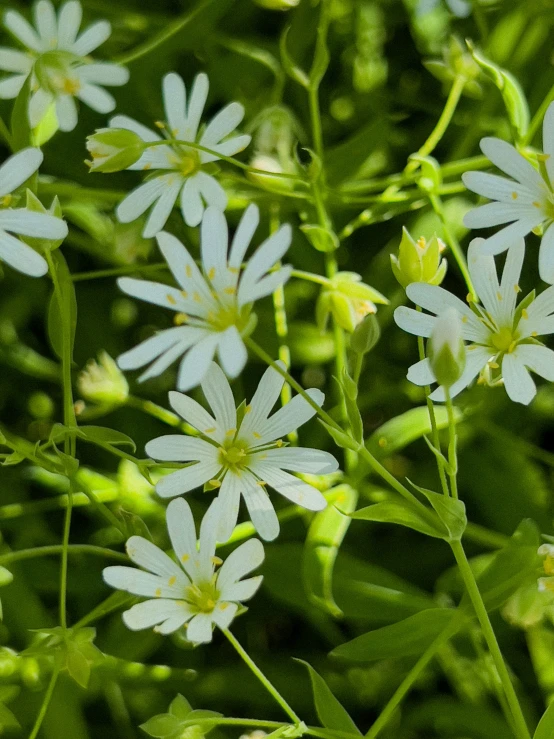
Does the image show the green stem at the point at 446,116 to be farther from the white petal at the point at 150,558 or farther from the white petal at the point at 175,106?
the white petal at the point at 150,558

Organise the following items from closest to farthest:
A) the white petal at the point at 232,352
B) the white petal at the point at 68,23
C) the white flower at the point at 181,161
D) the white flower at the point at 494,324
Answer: the white petal at the point at 232,352, the white flower at the point at 494,324, the white flower at the point at 181,161, the white petal at the point at 68,23

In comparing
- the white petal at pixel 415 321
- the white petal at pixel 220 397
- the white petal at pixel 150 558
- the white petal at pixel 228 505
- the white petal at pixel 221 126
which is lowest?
the white petal at pixel 150 558

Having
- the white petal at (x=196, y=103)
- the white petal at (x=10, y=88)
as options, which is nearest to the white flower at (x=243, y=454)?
the white petal at (x=196, y=103)

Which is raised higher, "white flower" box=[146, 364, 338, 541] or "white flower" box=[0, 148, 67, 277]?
"white flower" box=[0, 148, 67, 277]

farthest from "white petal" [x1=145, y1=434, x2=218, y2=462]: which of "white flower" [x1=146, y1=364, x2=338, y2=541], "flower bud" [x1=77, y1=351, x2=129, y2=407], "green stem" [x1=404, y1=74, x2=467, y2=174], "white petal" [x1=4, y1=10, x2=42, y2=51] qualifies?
"white petal" [x1=4, y1=10, x2=42, y2=51]

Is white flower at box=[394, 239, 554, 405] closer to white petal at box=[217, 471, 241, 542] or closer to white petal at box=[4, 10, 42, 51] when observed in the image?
white petal at box=[217, 471, 241, 542]

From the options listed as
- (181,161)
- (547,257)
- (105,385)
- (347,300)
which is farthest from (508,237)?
(105,385)
